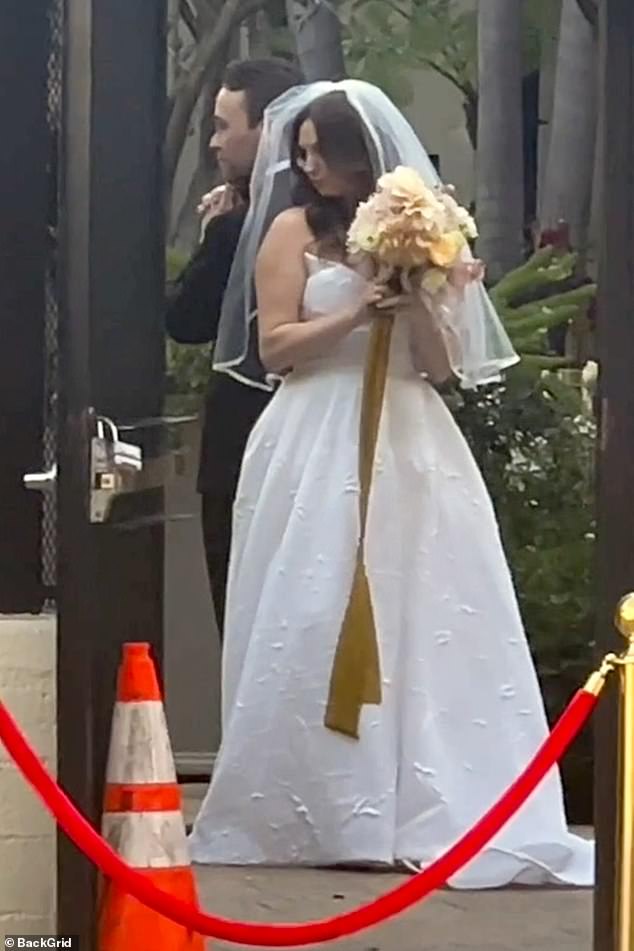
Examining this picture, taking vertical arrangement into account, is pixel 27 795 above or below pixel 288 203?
below

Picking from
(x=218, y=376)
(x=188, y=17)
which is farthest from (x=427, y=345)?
(x=188, y=17)

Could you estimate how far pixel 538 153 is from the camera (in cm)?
419

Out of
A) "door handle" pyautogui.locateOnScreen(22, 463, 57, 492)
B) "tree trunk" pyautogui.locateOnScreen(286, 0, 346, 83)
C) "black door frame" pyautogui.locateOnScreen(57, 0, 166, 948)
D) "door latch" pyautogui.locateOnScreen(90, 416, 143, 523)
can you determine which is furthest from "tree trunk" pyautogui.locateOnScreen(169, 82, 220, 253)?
"door latch" pyautogui.locateOnScreen(90, 416, 143, 523)

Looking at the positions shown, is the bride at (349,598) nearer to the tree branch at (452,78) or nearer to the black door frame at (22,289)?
the tree branch at (452,78)

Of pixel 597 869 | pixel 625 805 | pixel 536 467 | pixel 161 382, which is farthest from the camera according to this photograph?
pixel 536 467

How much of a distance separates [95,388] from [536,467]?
1.72m

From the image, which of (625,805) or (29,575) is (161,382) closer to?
(29,575)

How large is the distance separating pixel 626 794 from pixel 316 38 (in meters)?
2.24

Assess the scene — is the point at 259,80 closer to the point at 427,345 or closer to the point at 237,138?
the point at 237,138

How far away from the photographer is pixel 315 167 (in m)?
4.07

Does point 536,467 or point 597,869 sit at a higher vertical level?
point 536,467

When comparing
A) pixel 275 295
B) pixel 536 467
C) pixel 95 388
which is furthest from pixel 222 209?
pixel 95 388

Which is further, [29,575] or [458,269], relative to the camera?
[458,269]

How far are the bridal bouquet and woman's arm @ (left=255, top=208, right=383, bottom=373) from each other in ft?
0.52
